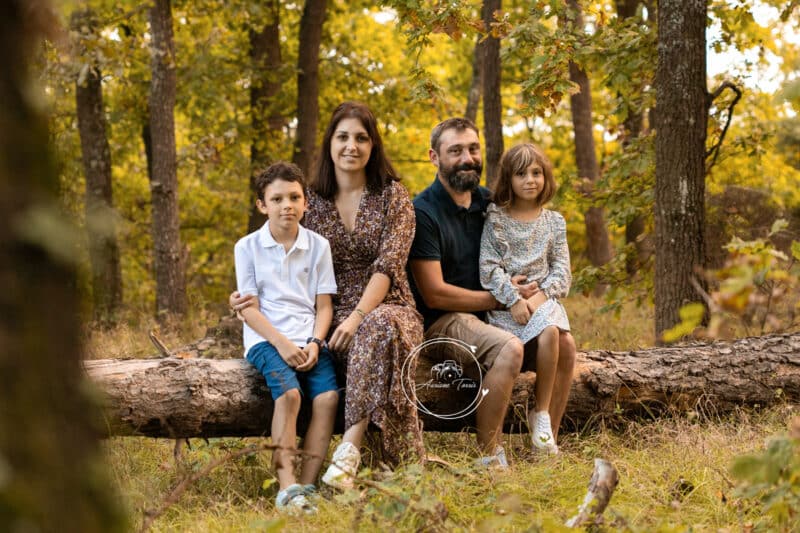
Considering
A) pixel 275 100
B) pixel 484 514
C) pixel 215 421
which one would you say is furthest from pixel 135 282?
pixel 484 514

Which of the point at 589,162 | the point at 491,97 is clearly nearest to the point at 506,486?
the point at 491,97

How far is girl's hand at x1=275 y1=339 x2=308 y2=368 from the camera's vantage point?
447cm

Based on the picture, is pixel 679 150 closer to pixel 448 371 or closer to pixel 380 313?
pixel 448 371

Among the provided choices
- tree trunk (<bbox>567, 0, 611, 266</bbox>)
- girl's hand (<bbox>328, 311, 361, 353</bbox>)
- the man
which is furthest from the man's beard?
tree trunk (<bbox>567, 0, 611, 266</bbox>)

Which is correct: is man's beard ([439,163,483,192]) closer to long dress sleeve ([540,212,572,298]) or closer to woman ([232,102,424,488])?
woman ([232,102,424,488])

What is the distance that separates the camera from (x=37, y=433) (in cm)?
144

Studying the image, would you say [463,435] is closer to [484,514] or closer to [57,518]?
[484,514]

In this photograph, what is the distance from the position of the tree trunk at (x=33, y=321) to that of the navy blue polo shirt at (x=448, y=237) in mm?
3745

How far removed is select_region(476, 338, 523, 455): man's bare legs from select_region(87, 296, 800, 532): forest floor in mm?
159

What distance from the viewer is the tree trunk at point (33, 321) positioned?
4.56 feet

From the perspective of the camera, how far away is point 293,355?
176 inches

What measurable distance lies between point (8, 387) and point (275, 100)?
13087mm

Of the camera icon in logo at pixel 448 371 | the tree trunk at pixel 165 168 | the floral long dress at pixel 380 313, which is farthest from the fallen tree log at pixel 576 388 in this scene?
the tree trunk at pixel 165 168

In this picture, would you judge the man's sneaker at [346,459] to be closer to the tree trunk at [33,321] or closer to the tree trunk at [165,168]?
the tree trunk at [33,321]
